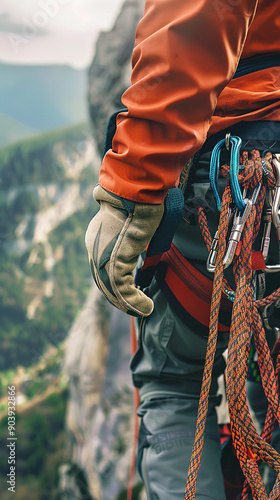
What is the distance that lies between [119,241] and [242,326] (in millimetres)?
254

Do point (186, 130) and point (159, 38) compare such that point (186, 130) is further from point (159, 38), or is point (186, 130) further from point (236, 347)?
point (236, 347)

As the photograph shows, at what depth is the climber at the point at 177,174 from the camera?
0.74 m

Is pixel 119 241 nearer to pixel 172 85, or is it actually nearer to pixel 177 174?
pixel 177 174

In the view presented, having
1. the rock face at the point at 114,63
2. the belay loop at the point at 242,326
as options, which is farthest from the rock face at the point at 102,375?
the belay loop at the point at 242,326

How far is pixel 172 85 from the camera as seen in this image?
743 millimetres

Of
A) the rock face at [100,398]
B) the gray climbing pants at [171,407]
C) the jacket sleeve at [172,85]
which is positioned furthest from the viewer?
the rock face at [100,398]

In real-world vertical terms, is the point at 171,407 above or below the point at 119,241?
below

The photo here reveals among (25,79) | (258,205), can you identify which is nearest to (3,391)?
(25,79)

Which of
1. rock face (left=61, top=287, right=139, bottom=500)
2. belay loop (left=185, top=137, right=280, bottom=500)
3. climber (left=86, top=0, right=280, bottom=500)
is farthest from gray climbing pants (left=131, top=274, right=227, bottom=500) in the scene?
rock face (left=61, top=287, right=139, bottom=500)

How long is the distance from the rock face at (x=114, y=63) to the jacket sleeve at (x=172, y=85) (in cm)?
159

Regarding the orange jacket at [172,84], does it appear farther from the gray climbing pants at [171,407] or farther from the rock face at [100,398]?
the rock face at [100,398]

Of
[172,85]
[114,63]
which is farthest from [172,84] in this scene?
[114,63]

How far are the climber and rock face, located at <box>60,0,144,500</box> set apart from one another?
1.35 metres

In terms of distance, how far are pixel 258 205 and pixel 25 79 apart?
2.12m
